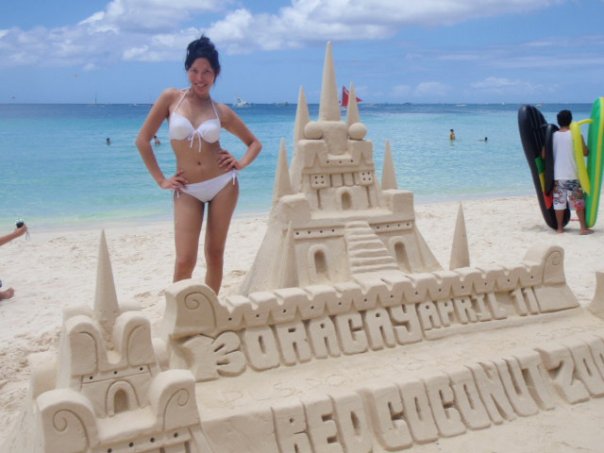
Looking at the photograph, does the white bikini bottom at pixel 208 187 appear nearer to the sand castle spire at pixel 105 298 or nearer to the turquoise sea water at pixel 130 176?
the sand castle spire at pixel 105 298

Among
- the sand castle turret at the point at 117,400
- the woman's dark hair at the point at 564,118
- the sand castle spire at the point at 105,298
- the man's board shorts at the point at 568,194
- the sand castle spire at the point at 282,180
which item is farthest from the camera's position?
the man's board shorts at the point at 568,194

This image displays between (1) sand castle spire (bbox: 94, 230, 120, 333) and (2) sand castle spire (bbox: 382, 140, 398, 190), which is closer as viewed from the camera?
(1) sand castle spire (bbox: 94, 230, 120, 333)

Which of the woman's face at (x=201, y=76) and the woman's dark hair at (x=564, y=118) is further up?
the woman's face at (x=201, y=76)

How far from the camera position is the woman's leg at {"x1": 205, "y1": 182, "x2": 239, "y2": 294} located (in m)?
4.23

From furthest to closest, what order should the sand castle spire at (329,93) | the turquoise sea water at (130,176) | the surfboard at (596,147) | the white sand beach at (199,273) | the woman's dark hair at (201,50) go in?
the turquoise sea water at (130,176) < the surfboard at (596,147) < the sand castle spire at (329,93) < the woman's dark hair at (201,50) < the white sand beach at (199,273)

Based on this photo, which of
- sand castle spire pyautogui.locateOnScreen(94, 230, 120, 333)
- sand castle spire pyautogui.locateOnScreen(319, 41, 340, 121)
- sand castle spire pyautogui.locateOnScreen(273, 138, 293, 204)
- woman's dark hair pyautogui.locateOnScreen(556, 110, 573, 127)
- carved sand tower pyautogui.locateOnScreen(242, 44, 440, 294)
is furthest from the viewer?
woman's dark hair pyautogui.locateOnScreen(556, 110, 573, 127)

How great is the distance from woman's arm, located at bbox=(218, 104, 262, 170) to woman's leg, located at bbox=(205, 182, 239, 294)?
139mm

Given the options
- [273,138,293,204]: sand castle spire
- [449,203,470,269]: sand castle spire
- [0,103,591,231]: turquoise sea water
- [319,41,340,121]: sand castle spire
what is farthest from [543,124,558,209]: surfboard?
[0,103,591,231]: turquoise sea water

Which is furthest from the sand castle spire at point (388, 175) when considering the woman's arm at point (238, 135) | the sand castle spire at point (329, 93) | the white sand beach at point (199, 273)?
the woman's arm at point (238, 135)

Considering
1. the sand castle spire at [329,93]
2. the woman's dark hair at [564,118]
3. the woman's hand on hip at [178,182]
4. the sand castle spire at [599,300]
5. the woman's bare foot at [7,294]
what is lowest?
the woman's bare foot at [7,294]

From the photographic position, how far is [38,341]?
5.43m

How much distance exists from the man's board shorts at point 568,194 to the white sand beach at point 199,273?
459 mm

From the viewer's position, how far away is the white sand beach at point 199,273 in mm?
3483

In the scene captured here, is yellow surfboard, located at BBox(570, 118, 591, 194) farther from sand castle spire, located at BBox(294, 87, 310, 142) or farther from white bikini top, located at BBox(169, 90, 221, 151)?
white bikini top, located at BBox(169, 90, 221, 151)
